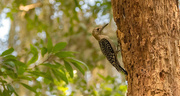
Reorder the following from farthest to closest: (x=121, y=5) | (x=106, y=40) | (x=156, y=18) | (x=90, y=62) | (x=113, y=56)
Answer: (x=90, y=62)
(x=106, y=40)
(x=113, y=56)
(x=121, y=5)
(x=156, y=18)

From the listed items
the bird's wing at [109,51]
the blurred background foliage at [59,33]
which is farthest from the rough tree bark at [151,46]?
the blurred background foliage at [59,33]

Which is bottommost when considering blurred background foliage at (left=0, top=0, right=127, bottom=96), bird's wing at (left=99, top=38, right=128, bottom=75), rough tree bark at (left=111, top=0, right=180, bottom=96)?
rough tree bark at (left=111, top=0, right=180, bottom=96)

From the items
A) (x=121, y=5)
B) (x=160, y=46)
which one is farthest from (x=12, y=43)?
(x=160, y=46)

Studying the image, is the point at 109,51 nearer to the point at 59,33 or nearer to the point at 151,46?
the point at 151,46

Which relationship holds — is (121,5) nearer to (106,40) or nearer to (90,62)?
(106,40)

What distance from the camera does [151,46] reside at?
1902 millimetres

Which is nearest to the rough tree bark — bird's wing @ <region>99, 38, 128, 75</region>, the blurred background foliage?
bird's wing @ <region>99, 38, 128, 75</region>

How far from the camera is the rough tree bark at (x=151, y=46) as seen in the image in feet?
6.04

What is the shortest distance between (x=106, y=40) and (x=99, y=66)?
5.65ft

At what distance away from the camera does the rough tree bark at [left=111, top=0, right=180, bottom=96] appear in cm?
184

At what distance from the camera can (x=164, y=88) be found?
1810 mm

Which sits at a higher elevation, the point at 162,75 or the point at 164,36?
the point at 164,36

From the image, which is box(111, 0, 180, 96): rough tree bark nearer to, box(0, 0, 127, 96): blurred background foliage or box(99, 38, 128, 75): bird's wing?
box(99, 38, 128, 75): bird's wing

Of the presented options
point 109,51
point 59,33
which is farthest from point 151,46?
point 59,33
